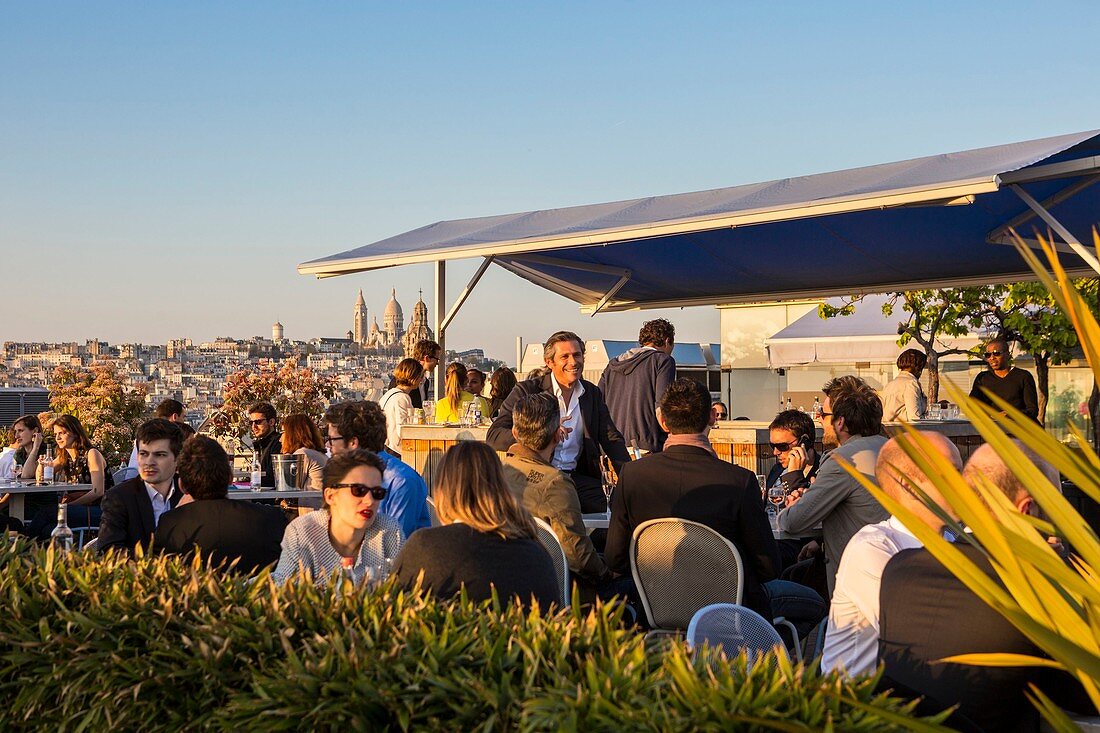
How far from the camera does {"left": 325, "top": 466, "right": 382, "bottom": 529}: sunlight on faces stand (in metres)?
4.13

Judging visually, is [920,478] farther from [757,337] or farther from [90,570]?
[757,337]

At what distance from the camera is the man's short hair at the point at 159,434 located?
5.49m

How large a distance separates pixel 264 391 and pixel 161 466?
26.5 feet

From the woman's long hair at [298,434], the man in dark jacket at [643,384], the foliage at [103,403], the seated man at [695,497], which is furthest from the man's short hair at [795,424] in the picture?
the foliage at [103,403]

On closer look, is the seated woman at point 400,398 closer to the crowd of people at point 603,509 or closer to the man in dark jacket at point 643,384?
the crowd of people at point 603,509

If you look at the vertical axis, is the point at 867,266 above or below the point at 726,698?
above

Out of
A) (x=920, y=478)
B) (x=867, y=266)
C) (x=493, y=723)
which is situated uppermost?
(x=867, y=266)

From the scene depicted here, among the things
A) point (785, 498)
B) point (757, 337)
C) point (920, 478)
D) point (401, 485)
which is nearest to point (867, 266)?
point (785, 498)

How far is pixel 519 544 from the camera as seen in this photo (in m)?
3.43

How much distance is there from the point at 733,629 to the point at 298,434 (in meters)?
4.72

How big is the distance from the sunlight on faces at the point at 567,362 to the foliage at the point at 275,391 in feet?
20.6

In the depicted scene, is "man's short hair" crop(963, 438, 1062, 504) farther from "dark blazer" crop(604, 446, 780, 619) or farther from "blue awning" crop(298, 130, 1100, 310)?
"blue awning" crop(298, 130, 1100, 310)

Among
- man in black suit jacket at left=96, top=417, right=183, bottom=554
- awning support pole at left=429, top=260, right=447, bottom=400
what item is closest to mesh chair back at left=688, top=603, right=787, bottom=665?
man in black suit jacket at left=96, top=417, right=183, bottom=554

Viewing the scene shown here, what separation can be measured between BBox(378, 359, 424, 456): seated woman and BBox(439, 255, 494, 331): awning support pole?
1.20 metres
